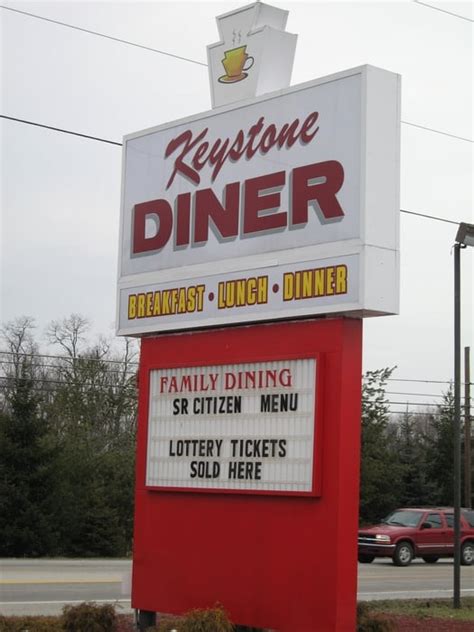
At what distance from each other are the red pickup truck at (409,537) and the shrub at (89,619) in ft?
61.6

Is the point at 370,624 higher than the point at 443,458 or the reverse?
the reverse

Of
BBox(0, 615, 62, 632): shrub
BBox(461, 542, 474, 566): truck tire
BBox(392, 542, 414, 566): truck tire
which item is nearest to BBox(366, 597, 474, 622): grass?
BBox(0, 615, 62, 632): shrub

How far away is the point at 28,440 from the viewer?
34906 mm

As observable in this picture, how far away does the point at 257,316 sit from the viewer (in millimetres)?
11609

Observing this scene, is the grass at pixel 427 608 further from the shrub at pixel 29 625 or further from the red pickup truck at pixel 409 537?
the red pickup truck at pixel 409 537

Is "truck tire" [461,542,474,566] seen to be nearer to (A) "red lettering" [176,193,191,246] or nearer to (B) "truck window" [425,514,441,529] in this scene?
(B) "truck window" [425,514,441,529]

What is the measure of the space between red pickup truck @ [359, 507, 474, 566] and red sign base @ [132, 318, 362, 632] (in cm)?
1885

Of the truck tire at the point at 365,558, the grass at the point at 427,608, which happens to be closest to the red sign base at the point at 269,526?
the grass at the point at 427,608

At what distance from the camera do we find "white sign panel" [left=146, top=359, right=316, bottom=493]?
36.1ft

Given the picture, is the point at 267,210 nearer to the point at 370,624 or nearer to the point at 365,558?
the point at 370,624

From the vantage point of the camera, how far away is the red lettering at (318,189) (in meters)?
11.0

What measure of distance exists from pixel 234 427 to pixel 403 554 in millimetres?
20499

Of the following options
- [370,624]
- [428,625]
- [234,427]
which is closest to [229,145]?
[234,427]

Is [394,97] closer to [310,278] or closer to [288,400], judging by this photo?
[310,278]
